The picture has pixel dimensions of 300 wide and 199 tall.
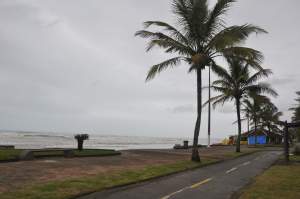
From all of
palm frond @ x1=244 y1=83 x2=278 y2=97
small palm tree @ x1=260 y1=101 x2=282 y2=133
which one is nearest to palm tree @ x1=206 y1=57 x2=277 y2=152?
palm frond @ x1=244 y1=83 x2=278 y2=97

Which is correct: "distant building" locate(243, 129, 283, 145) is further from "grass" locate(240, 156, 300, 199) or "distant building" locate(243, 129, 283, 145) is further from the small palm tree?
"grass" locate(240, 156, 300, 199)

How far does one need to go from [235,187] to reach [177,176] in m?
3.10

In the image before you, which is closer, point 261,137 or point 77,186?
point 77,186

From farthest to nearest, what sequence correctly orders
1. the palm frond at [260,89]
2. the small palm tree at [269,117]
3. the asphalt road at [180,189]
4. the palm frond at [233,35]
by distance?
Answer: 1. the small palm tree at [269,117]
2. the palm frond at [260,89]
3. the palm frond at [233,35]
4. the asphalt road at [180,189]

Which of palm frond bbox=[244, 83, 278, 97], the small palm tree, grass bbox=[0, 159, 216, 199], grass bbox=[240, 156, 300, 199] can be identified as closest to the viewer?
→ grass bbox=[0, 159, 216, 199]

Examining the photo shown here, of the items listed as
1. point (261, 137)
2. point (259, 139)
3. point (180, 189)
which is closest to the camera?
point (180, 189)

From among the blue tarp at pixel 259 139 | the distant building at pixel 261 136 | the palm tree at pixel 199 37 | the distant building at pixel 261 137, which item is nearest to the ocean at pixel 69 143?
the distant building at pixel 261 137

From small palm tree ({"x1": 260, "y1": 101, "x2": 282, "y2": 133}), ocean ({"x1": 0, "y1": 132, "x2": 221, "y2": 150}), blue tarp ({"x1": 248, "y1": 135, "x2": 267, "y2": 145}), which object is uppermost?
small palm tree ({"x1": 260, "y1": 101, "x2": 282, "y2": 133})

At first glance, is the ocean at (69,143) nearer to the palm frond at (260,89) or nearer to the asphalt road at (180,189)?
the palm frond at (260,89)

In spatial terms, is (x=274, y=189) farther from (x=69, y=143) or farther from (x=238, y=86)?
(x=69, y=143)

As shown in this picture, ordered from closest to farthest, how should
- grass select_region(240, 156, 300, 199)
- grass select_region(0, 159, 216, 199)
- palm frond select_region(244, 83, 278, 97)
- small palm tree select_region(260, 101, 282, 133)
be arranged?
grass select_region(0, 159, 216, 199) → grass select_region(240, 156, 300, 199) → palm frond select_region(244, 83, 278, 97) → small palm tree select_region(260, 101, 282, 133)

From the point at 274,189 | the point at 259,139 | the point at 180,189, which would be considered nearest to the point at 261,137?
the point at 259,139

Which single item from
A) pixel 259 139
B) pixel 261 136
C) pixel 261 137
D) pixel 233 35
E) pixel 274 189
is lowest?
pixel 274 189

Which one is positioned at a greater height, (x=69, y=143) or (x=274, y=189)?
(x=274, y=189)
